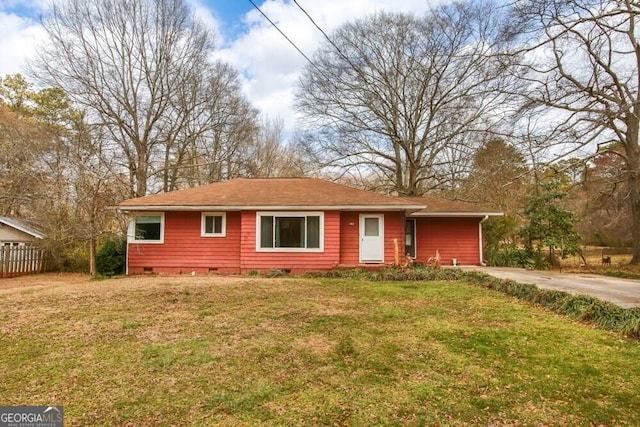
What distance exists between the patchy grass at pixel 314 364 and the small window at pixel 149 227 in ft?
20.1

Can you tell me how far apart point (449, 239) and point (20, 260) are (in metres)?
16.2

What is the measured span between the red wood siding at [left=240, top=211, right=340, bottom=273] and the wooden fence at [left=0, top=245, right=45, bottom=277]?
27.1ft

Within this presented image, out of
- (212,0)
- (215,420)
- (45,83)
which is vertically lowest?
(215,420)

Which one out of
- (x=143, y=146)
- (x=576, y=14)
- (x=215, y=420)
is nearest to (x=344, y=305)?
(x=215, y=420)

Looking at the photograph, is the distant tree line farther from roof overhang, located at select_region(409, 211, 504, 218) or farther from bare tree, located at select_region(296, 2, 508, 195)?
roof overhang, located at select_region(409, 211, 504, 218)

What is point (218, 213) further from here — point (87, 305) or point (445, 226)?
point (445, 226)

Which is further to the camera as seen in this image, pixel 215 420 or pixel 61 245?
pixel 61 245

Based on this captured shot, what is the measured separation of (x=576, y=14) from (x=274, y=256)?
10517 mm

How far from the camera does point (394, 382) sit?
3641 millimetres

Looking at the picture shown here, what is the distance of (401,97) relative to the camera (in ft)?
71.8

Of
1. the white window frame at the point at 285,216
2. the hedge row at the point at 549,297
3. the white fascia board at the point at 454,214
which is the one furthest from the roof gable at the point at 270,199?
the hedge row at the point at 549,297

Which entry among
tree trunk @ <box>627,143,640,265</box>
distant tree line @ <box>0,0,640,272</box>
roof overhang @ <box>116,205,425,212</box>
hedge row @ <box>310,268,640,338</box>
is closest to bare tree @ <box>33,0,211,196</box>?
distant tree line @ <box>0,0,640,272</box>

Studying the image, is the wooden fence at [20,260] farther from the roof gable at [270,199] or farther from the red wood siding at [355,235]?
the red wood siding at [355,235]

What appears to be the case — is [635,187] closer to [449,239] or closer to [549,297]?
[449,239]
